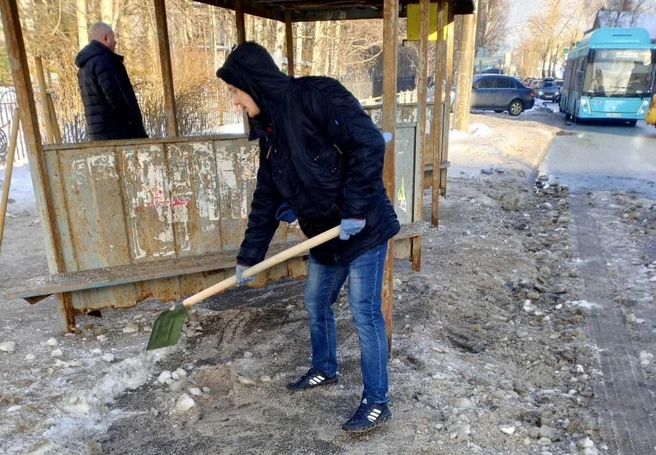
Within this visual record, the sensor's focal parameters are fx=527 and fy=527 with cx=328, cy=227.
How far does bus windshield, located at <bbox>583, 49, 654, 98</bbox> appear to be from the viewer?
59.5ft

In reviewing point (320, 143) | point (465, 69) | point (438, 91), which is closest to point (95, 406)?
point (320, 143)

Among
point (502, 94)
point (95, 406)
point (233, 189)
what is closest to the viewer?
point (95, 406)

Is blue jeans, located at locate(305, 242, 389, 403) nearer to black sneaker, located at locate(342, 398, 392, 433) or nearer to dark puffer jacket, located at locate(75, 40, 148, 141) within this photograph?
black sneaker, located at locate(342, 398, 392, 433)

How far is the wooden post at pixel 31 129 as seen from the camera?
3.33m

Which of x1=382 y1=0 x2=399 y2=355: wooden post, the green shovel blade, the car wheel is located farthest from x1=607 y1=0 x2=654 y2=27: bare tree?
the green shovel blade

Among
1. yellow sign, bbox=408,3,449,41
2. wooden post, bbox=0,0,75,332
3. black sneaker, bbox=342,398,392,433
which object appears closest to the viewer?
black sneaker, bbox=342,398,392,433

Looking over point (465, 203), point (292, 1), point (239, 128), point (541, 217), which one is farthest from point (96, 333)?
point (239, 128)

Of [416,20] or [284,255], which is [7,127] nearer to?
[416,20]

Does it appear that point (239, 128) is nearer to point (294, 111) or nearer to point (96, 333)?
point (96, 333)

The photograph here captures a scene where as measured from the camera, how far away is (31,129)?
3.45 metres

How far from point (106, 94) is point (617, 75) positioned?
18.8 meters

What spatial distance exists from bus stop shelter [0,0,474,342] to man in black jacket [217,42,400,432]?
0.64 metres

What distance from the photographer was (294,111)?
245 centimetres

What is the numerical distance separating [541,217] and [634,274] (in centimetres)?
236
